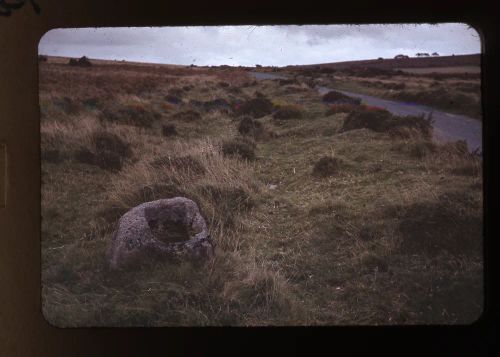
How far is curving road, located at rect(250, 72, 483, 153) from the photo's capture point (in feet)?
8.26

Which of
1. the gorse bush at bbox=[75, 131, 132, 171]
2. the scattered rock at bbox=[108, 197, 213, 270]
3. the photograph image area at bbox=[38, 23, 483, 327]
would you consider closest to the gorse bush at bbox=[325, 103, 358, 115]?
the photograph image area at bbox=[38, 23, 483, 327]

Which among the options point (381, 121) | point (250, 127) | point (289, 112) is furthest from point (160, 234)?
point (381, 121)

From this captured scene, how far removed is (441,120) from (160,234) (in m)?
1.68

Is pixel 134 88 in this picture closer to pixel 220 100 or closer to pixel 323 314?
pixel 220 100

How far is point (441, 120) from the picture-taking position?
268 cm

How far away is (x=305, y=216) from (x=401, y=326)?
0.73m

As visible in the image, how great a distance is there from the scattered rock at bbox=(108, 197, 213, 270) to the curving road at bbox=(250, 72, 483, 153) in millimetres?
887

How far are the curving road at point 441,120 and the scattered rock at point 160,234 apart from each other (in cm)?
89

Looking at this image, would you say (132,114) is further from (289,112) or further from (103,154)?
(289,112)

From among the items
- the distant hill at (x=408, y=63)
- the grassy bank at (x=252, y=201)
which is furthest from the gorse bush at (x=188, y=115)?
the distant hill at (x=408, y=63)

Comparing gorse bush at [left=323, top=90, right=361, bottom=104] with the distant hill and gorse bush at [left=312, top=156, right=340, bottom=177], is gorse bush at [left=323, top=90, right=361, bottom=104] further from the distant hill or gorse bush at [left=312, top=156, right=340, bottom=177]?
gorse bush at [left=312, top=156, right=340, bottom=177]

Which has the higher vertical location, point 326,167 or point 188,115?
point 188,115

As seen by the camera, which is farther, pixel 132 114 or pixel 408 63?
pixel 132 114
